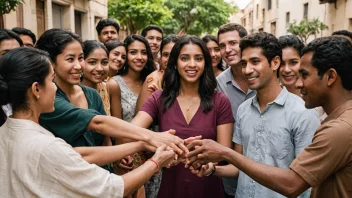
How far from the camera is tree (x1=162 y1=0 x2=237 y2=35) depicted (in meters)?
27.6

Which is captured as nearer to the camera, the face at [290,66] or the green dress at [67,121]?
the green dress at [67,121]

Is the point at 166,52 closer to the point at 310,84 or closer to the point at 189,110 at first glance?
the point at 189,110

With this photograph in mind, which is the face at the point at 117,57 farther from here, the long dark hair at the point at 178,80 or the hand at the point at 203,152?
the hand at the point at 203,152

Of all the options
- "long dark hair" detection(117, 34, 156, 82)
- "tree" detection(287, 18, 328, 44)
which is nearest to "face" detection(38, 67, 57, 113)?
"long dark hair" detection(117, 34, 156, 82)

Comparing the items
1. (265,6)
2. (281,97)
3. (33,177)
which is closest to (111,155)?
(33,177)

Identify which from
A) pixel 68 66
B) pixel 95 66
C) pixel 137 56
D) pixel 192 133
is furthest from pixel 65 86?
pixel 137 56

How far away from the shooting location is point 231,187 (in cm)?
330

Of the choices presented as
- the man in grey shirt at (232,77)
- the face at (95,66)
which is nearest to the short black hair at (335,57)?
the man in grey shirt at (232,77)

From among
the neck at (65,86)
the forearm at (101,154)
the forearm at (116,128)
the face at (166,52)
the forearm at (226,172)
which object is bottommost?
the forearm at (226,172)

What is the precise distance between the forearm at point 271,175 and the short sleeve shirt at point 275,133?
1.05 feet

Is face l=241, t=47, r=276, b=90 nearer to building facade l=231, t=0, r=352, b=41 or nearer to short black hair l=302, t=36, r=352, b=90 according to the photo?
short black hair l=302, t=36, r=352, b=90

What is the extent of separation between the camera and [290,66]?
3.64 m

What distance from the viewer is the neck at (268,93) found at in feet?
8.85

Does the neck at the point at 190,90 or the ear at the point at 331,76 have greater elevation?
the ear at the point at 331,76
